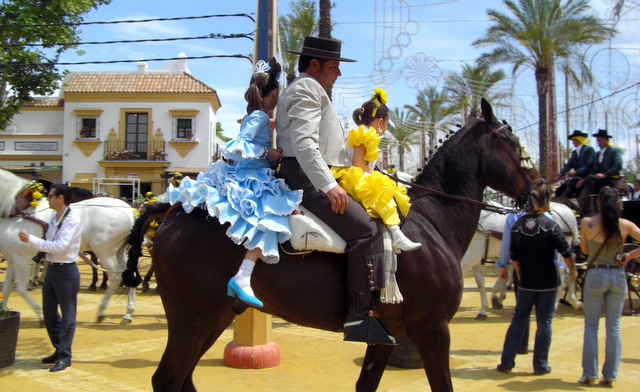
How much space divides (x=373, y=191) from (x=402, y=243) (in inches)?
16.0

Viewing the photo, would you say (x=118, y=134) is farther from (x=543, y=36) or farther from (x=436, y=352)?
(x=436, y=352)

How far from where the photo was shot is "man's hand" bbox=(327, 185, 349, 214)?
12.0ft

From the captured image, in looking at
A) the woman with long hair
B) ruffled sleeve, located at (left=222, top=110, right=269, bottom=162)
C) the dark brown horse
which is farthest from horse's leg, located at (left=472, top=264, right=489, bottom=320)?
ruffled sleeve, located at (left=222, top=110, right=269, bottom=162)

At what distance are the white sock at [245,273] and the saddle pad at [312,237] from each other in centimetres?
31

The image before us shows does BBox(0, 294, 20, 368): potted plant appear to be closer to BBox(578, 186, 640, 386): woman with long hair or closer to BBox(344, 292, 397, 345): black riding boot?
BBox(344, 292, 397, 345): black riding boot

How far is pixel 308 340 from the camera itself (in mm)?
8258

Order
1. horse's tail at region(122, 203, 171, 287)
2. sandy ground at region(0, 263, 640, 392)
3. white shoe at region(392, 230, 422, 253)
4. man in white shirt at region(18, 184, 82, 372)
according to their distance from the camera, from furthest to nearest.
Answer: man in white shirt at region(18, 184, 82, 372)
sandy ground at region(0, 263, 640, 392)
horse's tail at region(122, 203, 171, 287)
white shoe at region(392, 230, 422, 253)

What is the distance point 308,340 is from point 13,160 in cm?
3248

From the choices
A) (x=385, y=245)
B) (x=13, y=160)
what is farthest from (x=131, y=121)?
(x=385, y=245)

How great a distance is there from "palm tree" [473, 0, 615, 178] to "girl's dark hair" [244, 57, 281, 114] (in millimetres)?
16520

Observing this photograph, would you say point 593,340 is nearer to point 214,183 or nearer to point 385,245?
point 385,245

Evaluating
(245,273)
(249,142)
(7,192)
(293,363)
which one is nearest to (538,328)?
(293,363)

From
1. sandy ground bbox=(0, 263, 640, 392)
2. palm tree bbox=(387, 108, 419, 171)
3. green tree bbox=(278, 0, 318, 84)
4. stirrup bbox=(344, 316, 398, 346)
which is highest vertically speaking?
green tree bbox=(278, 0, 318, 84)

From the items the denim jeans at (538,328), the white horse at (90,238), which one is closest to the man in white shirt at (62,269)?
the white horse at (90,238)
